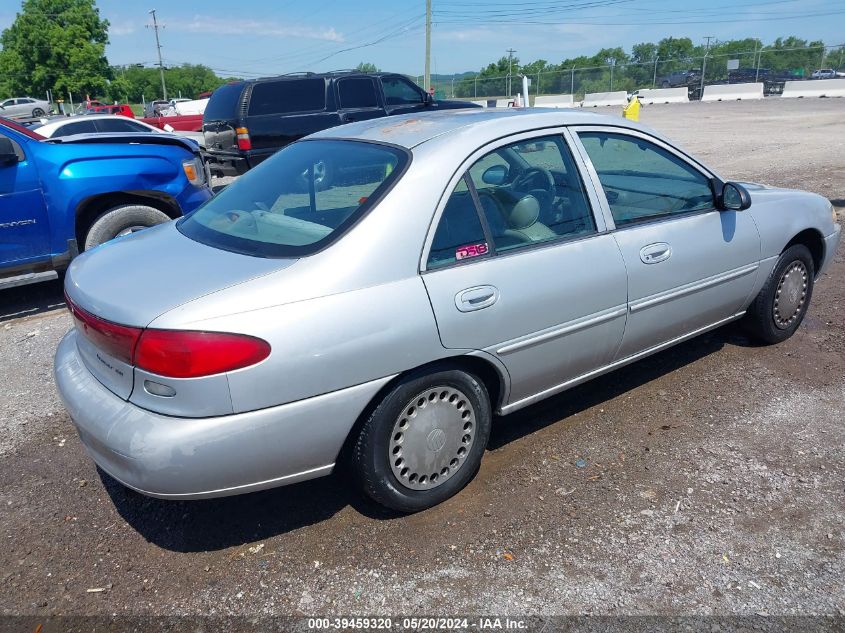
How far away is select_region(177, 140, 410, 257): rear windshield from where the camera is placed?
2.91m

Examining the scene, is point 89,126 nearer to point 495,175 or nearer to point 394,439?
point 495,175

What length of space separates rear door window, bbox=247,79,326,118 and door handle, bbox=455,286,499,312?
1010 cm

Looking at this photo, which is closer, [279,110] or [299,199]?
[299,199]

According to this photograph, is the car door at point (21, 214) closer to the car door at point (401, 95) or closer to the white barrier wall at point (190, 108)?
the car door at point (401, 95)

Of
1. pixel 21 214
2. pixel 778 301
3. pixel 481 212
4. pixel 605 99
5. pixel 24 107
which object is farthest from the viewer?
pixel 24 107

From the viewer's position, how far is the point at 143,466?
8.21 feet

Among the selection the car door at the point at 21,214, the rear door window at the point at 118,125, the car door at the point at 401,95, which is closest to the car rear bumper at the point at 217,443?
the car door at the point at 21,214

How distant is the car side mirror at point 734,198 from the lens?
A: 4008 mm

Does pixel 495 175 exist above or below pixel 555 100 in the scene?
above

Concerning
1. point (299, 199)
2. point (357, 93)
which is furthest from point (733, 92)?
point (299, 199)

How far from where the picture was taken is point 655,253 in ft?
12.0

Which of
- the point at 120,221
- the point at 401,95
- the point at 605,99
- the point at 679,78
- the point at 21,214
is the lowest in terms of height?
the point at 120,221

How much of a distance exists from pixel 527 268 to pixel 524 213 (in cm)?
35

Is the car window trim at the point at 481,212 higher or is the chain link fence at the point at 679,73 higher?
the chain link fence at the point at 679,73
